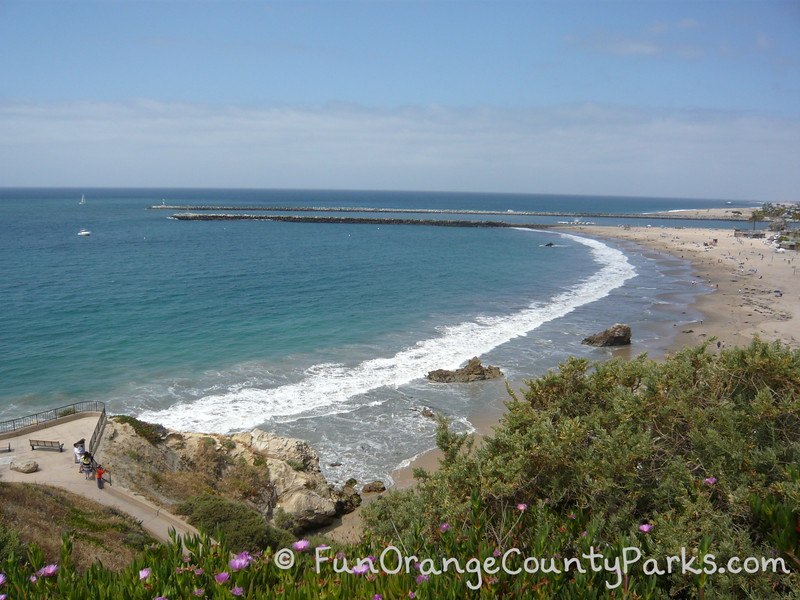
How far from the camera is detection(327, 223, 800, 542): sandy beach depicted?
18953 millimetres

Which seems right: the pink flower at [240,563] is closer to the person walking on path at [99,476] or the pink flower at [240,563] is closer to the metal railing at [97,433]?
the person walking on path at [99,476]

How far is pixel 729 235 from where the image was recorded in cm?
9331

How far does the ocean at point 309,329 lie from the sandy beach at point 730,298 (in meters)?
1.32

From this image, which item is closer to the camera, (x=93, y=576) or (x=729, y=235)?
(x=93, y=576)

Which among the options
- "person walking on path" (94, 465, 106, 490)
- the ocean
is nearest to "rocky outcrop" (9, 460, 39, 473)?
"person walking on path" (94, 465, 106, 490)

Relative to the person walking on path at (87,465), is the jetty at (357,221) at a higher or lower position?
higher

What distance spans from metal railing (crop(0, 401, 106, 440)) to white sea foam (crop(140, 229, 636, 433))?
→ 219 cm

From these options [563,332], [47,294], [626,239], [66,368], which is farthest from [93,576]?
[626,239]

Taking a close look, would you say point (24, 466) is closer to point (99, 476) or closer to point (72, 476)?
point (72, 476)

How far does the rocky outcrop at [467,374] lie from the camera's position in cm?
2578

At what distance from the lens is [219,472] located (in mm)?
16344

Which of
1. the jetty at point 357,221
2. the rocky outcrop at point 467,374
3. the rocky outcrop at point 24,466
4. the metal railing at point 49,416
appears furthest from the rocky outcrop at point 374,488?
the jetty at point 357,221

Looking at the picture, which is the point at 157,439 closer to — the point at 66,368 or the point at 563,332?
the point at 66,368

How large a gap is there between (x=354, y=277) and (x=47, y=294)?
81.5ft
